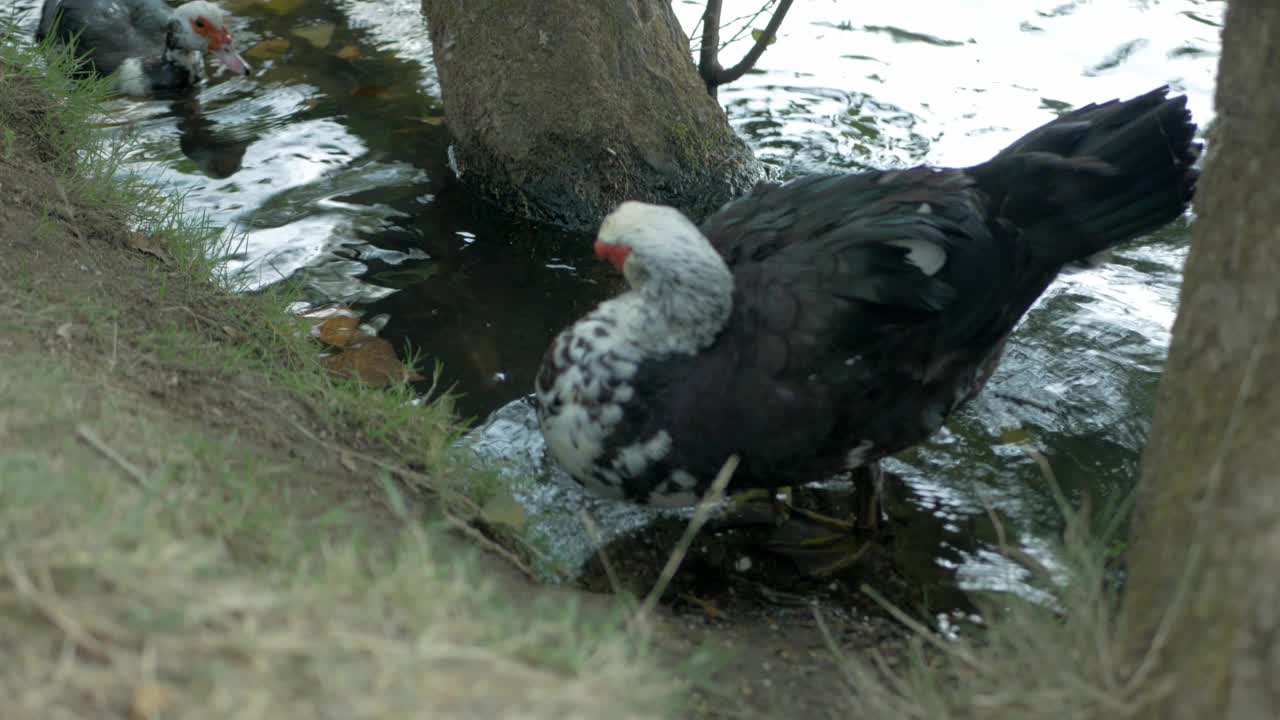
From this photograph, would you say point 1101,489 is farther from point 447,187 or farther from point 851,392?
point 447,187

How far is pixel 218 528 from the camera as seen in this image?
2.09m

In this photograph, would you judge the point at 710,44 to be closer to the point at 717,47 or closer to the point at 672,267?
the point at 717,47

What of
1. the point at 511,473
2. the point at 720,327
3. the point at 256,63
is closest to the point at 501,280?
the point at 511,473

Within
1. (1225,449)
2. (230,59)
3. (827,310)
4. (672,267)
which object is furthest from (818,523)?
(230,59)

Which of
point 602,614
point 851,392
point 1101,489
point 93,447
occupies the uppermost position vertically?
point 93,447

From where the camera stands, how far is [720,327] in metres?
3.02

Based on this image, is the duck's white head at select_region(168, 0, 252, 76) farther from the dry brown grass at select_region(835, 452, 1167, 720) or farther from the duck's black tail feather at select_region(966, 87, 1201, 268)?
the dry brown grass at select_region(835, 452, 1167, 720)

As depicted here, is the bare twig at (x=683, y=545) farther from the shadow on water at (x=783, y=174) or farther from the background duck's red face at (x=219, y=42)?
the background duck's red face at (x=219, y=42)

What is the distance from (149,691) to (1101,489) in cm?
273

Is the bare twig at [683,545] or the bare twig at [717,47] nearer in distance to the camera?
the bare twig at [683,545]

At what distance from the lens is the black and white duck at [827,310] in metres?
2.94

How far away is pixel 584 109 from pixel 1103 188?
226 centimetres

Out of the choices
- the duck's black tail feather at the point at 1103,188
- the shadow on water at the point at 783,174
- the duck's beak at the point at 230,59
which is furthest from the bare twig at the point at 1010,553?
the duck's beak at the point at 230,59

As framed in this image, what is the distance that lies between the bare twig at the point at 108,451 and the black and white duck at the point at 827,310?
3.56ft
